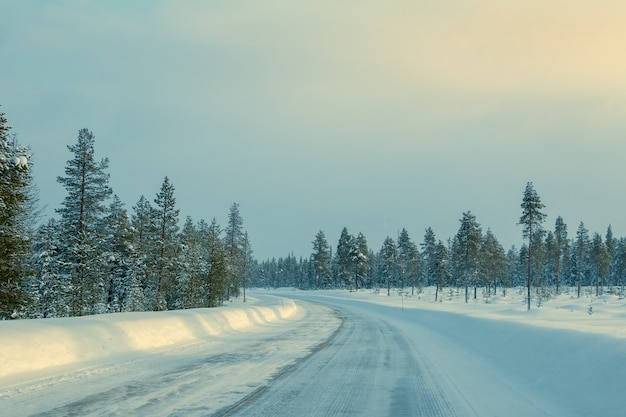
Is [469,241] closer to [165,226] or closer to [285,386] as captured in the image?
[165,226]

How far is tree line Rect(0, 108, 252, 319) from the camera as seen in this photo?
18.9 m

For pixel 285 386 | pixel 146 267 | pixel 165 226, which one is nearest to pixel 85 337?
pixel 285 386

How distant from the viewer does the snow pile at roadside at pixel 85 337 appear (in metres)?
9.70

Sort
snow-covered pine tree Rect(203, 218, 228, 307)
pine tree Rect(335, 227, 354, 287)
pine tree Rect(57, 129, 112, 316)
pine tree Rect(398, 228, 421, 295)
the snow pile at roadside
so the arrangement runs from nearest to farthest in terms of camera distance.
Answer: the snow pile at roadside, pine tree Rect(57, 129, 112, 316), snow-covered pine tree Rect(203, 218, 228, 307), pine tree Rect(398, 228, 421, 295), pine tree Rect(335, 227, 354, 287)

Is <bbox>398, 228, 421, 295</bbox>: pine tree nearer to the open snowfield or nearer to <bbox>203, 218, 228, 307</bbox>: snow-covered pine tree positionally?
<bbox>203, 218, 228, 307</bbox>: snow-covered pine tree

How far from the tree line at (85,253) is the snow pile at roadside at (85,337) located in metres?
7.54

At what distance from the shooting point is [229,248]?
7838 centimetres

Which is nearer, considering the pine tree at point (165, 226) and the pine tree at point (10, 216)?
the pine tree at point (10, 216)

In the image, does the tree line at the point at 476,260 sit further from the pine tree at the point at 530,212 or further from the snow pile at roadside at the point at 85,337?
the snow pile at roadside at the point at 85,337

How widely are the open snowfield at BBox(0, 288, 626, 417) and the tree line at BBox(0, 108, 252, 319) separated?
8126mm

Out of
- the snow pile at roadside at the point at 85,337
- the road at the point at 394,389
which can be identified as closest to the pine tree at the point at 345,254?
the snow pile at roadside at the point at 85,337

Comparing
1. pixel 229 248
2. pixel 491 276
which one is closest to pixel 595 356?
pixel 229 248

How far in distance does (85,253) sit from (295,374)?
28137mm

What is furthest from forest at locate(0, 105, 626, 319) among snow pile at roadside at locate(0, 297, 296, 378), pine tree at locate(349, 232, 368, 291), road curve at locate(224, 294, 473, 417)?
pine tree at locate(349, 232, 368, 291)
